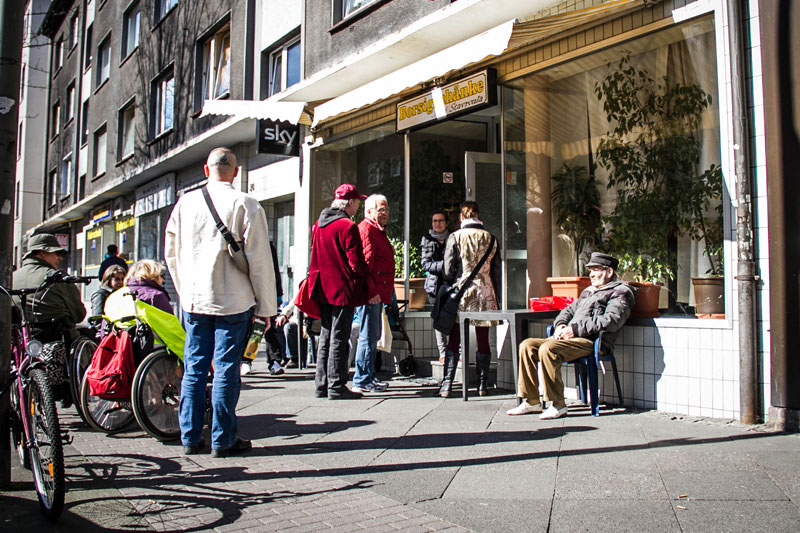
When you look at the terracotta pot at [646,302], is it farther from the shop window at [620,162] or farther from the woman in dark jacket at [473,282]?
the woman in dark jacket at [473,282]

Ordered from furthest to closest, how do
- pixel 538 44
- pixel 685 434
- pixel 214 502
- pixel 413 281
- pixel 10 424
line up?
pixel 413 281, pixel 538 44, pixel 685 434, pixel 10 424, pixel 214 502

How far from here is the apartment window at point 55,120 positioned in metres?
32.8

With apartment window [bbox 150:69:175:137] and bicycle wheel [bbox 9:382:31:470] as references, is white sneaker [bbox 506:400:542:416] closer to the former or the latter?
bicycle wheel [bbox 9:382:31:470]

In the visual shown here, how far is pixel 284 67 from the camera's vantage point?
1414 centimetres

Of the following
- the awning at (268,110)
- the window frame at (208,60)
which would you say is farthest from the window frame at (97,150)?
the awning at (268,110)

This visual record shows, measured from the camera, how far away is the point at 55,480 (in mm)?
3428

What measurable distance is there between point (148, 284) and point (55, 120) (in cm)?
3242

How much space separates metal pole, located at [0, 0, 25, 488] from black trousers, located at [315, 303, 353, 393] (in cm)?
326

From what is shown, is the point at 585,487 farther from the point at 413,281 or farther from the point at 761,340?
the point at 413,281

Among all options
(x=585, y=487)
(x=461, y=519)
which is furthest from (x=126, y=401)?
(x=585, y=487)

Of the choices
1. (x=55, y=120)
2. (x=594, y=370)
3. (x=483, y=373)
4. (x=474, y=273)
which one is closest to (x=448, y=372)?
(x=483, y=373)

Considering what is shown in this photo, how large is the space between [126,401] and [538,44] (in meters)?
5.34

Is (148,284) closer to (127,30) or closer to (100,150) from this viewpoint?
(127,30)

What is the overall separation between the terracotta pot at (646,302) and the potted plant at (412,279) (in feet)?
12.9
